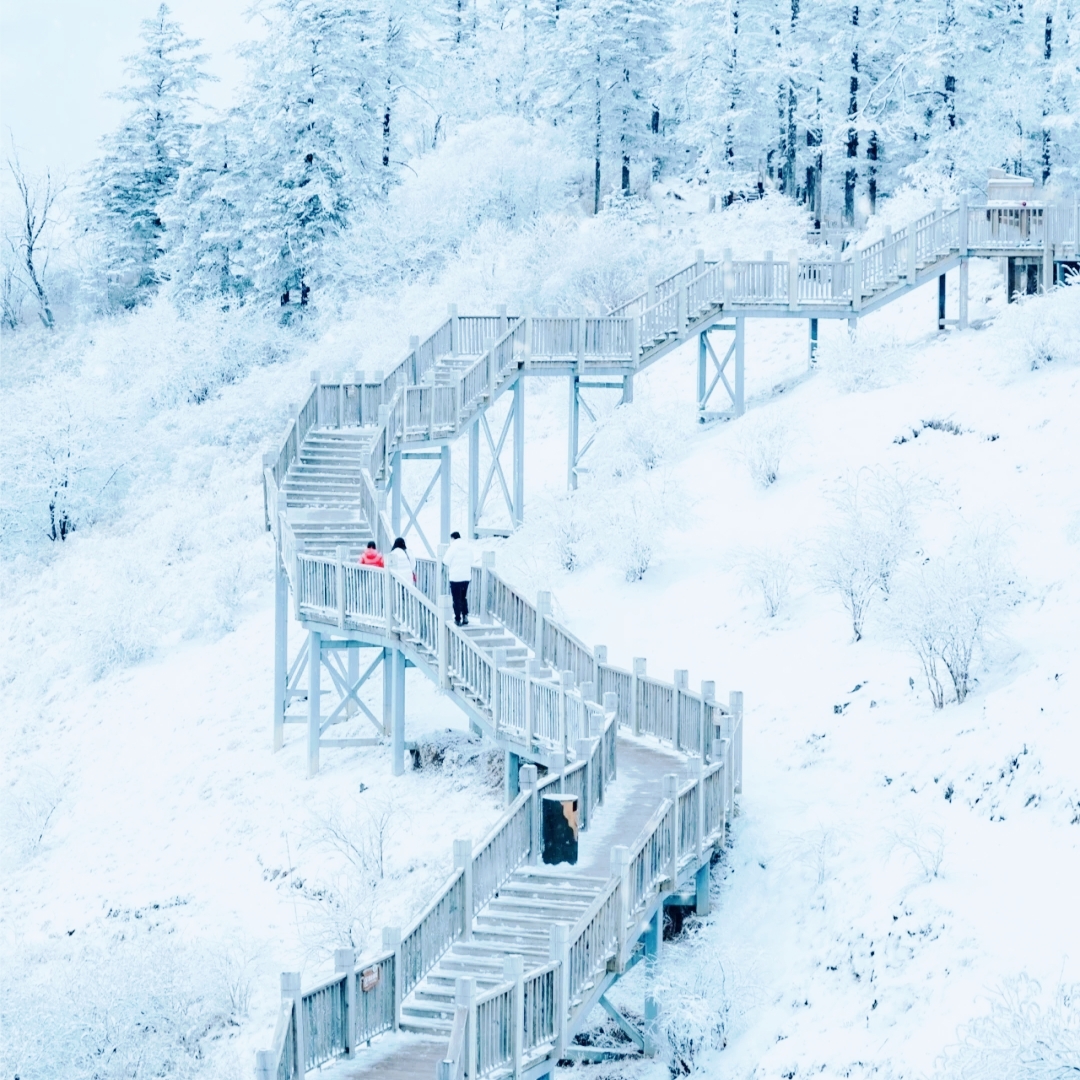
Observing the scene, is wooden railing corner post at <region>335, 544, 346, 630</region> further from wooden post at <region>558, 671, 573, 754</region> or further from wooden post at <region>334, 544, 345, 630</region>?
wooden post at <region>558, 671, 573, 754</region>

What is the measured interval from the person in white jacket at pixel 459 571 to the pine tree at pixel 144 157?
39132mm

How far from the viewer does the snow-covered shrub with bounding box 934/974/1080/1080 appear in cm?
1423

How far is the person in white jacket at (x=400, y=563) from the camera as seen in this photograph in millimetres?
25859

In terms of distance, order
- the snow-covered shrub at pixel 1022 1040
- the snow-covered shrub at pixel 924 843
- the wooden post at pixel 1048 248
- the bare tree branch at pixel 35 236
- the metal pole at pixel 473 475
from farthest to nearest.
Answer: the bare tree branch at pixel 35 236 < the wooden post at pixel 1048 248 < the metal pole at pixel 473 475 < the snow-covered shrub at pixel 924 843 < the snow-covered shrub at pixel 1022 1040

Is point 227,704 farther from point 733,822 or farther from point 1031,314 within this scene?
point 1031,314

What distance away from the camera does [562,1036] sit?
642 inches

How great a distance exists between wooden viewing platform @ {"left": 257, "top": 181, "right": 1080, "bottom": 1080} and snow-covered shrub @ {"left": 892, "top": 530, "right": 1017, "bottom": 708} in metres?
2.44

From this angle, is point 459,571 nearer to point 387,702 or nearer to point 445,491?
point 387,702

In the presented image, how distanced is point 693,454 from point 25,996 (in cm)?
1839

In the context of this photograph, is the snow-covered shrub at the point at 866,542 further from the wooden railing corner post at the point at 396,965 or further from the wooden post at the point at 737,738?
the wooden railing corner post at the point at 396,965

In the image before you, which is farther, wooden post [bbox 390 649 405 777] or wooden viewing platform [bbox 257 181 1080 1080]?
wooden post [bbox 390 649 405 777]

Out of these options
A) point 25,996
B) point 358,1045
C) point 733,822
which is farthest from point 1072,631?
point 25,996

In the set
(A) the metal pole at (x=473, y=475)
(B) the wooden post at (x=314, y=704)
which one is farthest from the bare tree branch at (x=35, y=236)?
(B) the wooden post at (x=314, y=704)

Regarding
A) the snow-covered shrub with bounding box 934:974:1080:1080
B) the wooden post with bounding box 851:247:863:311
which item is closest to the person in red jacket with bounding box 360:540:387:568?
the snow-covered shrub with bounding box 934:974:1080:1080
